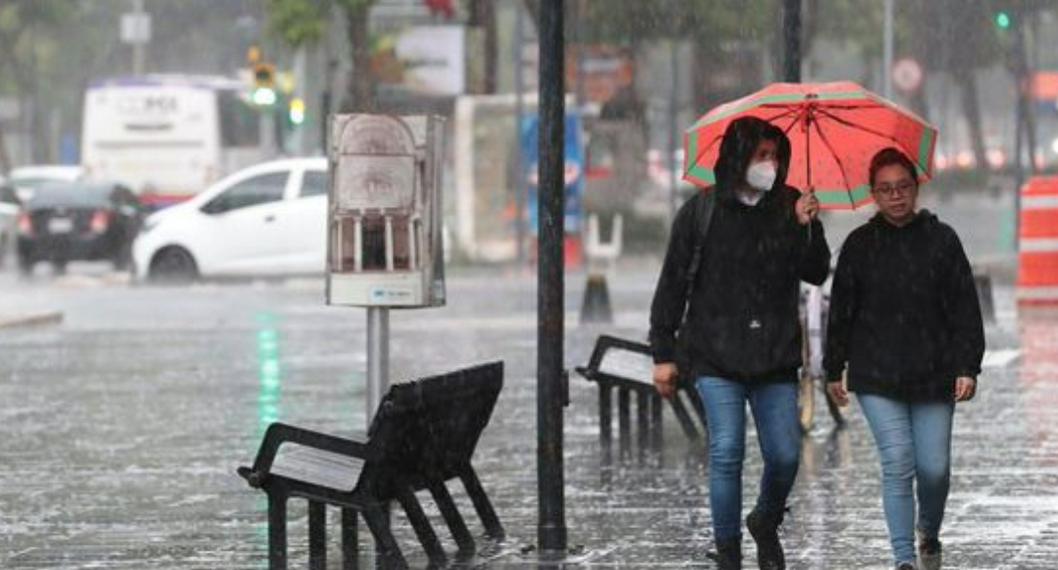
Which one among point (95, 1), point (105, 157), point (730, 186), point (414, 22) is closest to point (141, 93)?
point (105, 157)

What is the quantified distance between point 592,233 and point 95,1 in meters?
47.2

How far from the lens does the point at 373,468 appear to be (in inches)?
433

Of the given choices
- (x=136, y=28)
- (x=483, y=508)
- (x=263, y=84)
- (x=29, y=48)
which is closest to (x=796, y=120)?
(x=483, y=508)

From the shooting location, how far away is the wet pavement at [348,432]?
11.9 m

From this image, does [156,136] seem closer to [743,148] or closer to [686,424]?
[686,424]

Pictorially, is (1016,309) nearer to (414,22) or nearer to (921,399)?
(921,399)

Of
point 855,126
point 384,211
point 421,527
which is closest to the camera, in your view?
point 421,527

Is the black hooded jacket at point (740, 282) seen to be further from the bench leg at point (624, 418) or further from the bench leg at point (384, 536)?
the bench leg at point (624, 418)

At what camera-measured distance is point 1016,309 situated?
2875 centimetres

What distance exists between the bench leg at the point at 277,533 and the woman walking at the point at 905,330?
2.32 metres

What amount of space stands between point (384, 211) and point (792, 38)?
2.24 metres

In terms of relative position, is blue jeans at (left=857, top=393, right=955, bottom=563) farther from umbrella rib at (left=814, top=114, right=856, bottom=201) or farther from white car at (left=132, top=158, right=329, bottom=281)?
white car at (left=132, top=158, right=329, bottom=281)

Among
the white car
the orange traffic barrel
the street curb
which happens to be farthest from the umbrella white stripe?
the white car

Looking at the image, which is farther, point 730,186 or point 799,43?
point 799,43
